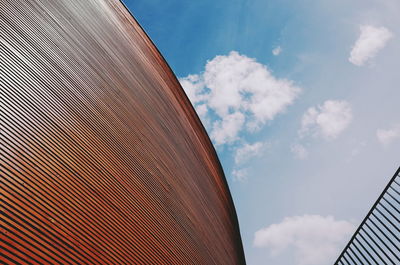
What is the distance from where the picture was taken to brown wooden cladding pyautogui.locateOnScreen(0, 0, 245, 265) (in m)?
3.10

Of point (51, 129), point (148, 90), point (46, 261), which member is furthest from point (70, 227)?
point (148, 90)

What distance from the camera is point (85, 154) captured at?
173 inches

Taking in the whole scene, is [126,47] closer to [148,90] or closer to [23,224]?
[148,90]

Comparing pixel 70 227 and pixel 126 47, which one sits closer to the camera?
pixel 70 227

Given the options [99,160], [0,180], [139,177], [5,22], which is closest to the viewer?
[0,180]

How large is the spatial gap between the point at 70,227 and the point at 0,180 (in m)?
0.96

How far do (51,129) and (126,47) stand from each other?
20.1 ft

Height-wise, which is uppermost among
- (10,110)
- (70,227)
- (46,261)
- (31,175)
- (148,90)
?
(148,90)

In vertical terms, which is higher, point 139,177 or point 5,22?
point 5,22

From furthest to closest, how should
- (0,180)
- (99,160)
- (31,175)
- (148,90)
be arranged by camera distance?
(148,90) → (99,160) → (31,175) → (0,180)

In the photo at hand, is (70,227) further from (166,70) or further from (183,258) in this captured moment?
(166,70)

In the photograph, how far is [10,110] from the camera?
346 cm

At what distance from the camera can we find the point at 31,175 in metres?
3.20

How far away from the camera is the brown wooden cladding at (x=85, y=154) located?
3102 millimetres
